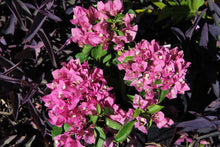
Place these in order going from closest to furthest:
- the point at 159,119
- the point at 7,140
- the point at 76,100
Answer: the point at 76,100, the point at 159,119, the point at 7,140

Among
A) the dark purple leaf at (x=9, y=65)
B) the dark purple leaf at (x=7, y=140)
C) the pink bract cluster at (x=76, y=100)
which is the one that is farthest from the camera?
the dark purple leaf at (x=7, y=140)

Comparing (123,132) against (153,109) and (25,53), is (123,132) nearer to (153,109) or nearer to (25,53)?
(153,109)

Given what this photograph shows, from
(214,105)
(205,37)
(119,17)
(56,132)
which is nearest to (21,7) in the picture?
(119,17)

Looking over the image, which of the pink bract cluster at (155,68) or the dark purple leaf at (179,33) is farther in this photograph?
the dark purple leaf at (179,33)

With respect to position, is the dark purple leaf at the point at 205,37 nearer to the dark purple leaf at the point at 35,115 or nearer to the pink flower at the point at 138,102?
the pink flower at the point at 138,102

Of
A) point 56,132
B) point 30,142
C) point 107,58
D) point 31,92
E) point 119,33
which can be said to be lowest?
point 30,142

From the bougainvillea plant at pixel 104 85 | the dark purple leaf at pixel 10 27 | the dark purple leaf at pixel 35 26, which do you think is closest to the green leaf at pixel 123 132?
the bougainvillea plant at pixel 104 85

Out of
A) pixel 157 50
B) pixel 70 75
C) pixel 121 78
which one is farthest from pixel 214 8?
pixel 70 75

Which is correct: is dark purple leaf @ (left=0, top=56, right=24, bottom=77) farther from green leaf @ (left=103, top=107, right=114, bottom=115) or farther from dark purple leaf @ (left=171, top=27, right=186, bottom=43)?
dark purple leaf @ (left=171, top=27, right=186, bottom=43)
